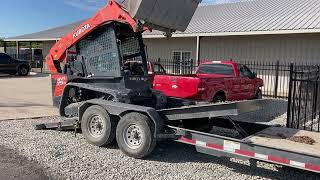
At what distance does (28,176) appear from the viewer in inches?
230

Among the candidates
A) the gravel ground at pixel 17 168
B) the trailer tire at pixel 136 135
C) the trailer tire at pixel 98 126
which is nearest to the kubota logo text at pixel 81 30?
the trailer tire at pixel 98 126

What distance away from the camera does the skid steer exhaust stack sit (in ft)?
22.6

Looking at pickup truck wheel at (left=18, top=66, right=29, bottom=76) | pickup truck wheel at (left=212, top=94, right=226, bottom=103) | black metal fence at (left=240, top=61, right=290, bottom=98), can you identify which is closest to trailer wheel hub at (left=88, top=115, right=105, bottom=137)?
pickup truck wheel at (left=212, top=94, right=226, bottom=103)

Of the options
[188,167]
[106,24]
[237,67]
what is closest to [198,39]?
[237,67]

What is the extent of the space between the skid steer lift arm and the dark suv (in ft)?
72.6

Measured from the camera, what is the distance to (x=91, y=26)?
8.16 m

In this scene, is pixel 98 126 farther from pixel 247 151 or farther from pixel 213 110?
pixel 247 151

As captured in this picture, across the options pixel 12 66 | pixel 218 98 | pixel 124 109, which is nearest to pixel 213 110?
pixel 124 109

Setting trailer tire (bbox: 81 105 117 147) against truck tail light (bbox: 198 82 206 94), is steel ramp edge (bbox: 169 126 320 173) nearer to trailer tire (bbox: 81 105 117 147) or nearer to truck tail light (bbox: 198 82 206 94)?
trailer tire (bbox: 81 105 117 147)

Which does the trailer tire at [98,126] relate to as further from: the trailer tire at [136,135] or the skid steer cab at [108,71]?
the skid steer cab at [108,71]

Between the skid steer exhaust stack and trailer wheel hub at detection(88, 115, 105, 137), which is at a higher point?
the skid steer exhaust stack

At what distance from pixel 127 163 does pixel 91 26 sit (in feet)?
10.2

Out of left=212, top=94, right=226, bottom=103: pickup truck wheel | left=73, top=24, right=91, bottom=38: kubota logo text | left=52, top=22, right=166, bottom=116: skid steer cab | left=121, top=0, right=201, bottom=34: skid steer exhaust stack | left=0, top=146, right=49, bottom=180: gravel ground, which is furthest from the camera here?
left=212, top=94, right=226, bottom=103: pickup truck wheel

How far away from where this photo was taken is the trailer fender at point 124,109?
6.59m
